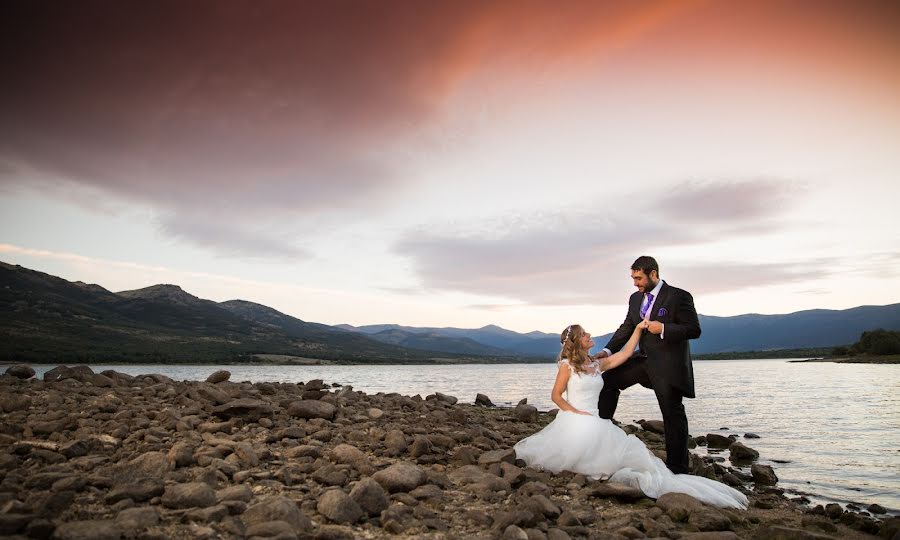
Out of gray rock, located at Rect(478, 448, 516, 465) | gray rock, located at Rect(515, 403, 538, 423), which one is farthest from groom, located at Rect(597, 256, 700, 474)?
gray rock, located at Rect(515, 403, 538, 423)

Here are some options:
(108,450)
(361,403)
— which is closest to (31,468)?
(108,450)

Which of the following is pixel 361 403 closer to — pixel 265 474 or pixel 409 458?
pixel 409 458

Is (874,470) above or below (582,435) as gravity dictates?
below

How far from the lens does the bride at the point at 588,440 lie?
30.2 feet

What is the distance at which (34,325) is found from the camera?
573 ft

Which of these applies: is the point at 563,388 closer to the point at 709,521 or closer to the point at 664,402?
the point at 664,402

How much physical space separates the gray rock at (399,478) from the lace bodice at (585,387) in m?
3.36

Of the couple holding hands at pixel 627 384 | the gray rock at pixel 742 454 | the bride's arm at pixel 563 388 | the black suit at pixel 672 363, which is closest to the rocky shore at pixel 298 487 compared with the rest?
the couple holding hands at pixel 627 384

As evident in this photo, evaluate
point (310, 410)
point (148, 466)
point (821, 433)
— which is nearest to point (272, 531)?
point (148, 466)

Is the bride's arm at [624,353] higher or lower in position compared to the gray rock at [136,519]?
higher

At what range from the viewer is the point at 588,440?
9.65 m

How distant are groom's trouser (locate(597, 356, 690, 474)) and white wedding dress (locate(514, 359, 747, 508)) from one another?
0.31 metres

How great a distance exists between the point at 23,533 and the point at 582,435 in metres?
8.09

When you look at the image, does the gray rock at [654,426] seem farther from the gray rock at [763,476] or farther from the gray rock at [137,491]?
the gray rock at [137,491]
